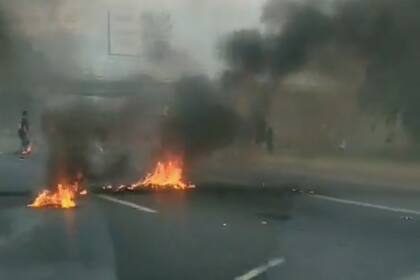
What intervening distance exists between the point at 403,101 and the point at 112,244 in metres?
7.70

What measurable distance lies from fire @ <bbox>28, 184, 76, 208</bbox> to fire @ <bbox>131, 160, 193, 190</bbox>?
160 cm

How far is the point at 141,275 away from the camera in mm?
7070

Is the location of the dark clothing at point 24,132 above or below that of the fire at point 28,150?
above

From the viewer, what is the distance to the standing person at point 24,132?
12.0 metres

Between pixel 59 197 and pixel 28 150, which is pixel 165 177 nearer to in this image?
pixel 59 197

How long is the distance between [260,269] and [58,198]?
5487 mm

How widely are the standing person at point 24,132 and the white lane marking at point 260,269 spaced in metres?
5.10

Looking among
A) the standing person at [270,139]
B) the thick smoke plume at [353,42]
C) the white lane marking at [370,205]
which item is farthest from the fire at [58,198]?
the white lane marking at [370,205]

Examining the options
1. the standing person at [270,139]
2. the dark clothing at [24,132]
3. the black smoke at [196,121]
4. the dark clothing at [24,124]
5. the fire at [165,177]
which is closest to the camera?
the dark clothing at [24,124]

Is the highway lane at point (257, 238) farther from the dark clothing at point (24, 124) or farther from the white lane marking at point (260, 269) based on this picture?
the dark clothing at point (24, 124)

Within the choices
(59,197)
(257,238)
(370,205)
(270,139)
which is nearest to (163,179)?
(270,139)

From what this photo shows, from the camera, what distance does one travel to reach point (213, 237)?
9469 millimetres

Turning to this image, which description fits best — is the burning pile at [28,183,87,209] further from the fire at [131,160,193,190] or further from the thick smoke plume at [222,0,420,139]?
the thick smoke plume at [222,0,420,139]

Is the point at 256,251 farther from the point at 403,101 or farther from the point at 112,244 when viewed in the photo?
the point at 403,101
